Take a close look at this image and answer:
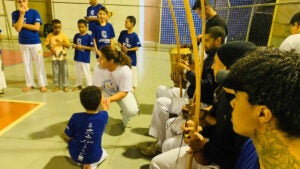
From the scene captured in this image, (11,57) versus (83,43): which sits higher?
(83,43)

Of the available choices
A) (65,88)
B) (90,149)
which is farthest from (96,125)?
(65,88)

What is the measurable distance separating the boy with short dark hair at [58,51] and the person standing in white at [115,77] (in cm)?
163

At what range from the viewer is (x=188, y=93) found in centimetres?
225

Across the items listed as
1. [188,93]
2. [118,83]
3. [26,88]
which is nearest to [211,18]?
[188,93]

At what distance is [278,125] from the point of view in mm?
667

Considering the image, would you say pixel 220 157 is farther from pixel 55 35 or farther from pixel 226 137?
pixel 55 35

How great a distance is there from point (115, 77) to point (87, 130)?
3.17 ft

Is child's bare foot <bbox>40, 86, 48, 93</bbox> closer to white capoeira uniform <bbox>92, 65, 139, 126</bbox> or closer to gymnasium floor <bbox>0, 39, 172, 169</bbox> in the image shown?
gymnasium floor <bbox>0, 39, 172, 169</bbox>

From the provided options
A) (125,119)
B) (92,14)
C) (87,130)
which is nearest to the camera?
(87,130)

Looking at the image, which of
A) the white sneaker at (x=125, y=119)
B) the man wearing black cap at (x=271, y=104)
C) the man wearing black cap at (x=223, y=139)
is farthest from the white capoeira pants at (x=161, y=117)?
the man wearing black cap at (x=271, y=104)

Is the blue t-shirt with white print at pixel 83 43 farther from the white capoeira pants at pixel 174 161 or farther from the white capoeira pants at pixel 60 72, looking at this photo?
the white capoeira pants at pixel 174 161

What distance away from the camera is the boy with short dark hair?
161 inches

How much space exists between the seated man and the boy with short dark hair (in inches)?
94.4

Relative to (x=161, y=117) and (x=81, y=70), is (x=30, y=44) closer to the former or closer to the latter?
(x=81, y=70)
